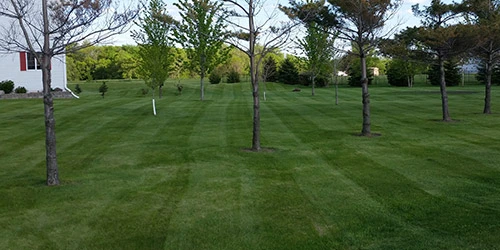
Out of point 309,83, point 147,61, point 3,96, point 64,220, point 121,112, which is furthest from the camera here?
point 309,83

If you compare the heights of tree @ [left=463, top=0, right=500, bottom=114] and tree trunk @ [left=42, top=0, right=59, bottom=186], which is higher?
tree @ [left=463, top=0, right=500, bottom=114]

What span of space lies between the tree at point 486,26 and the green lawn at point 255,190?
465 cm

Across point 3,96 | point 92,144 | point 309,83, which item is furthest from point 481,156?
point 309,83

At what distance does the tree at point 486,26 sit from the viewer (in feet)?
61.9

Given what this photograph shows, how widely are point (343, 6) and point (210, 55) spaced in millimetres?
21674

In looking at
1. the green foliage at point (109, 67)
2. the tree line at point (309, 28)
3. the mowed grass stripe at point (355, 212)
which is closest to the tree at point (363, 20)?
the tree line at point (309, 28)

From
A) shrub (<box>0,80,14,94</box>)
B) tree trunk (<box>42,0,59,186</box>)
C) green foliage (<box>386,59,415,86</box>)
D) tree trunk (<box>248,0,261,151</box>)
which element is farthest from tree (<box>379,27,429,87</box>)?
green foliage (<box>386,59,415,86</box>)

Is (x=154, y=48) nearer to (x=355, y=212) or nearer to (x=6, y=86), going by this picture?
(x=6, y=86)

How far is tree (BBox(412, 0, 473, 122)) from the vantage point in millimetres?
18250

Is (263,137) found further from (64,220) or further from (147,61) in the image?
(147,61)

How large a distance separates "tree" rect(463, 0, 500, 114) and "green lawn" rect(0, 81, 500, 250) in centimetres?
465

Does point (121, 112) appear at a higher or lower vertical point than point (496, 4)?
lower

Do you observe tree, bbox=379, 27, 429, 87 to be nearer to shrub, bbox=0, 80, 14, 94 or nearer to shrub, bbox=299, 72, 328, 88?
shrub, bbox=0, 80, 14, 94

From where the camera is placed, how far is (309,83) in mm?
64062
